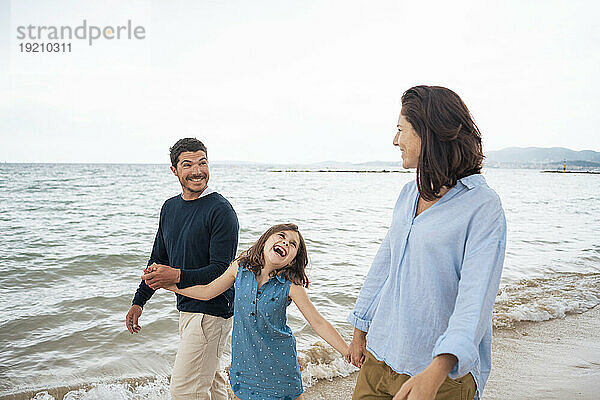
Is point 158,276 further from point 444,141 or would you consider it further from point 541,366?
point 541,366

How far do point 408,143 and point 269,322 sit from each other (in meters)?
1.23

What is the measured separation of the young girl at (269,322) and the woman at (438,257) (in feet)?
1.98

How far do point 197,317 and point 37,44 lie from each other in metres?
21.0

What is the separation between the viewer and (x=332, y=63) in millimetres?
34719

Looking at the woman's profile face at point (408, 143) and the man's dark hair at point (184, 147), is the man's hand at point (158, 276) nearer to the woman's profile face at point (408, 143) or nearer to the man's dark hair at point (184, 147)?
the man's dark hair at point (184, 147)

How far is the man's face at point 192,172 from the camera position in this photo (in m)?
3.17

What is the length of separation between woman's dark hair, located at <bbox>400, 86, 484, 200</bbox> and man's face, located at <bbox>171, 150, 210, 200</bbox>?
174 centimetres

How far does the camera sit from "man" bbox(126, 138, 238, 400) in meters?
3.01

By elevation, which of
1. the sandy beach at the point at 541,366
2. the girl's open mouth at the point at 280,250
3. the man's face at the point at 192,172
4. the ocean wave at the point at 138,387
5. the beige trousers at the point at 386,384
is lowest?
the ocean wave at the point at 138,387

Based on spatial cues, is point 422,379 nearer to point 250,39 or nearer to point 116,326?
point 116,326

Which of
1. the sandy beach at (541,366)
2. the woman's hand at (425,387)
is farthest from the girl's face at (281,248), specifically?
the sandy beach at (541,366)

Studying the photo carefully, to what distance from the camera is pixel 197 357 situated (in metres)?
3.02

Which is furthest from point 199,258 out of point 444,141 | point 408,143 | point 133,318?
point 444,141

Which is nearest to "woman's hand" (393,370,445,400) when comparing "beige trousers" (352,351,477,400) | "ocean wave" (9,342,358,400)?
"beige trousers" (352,351,477,400)
